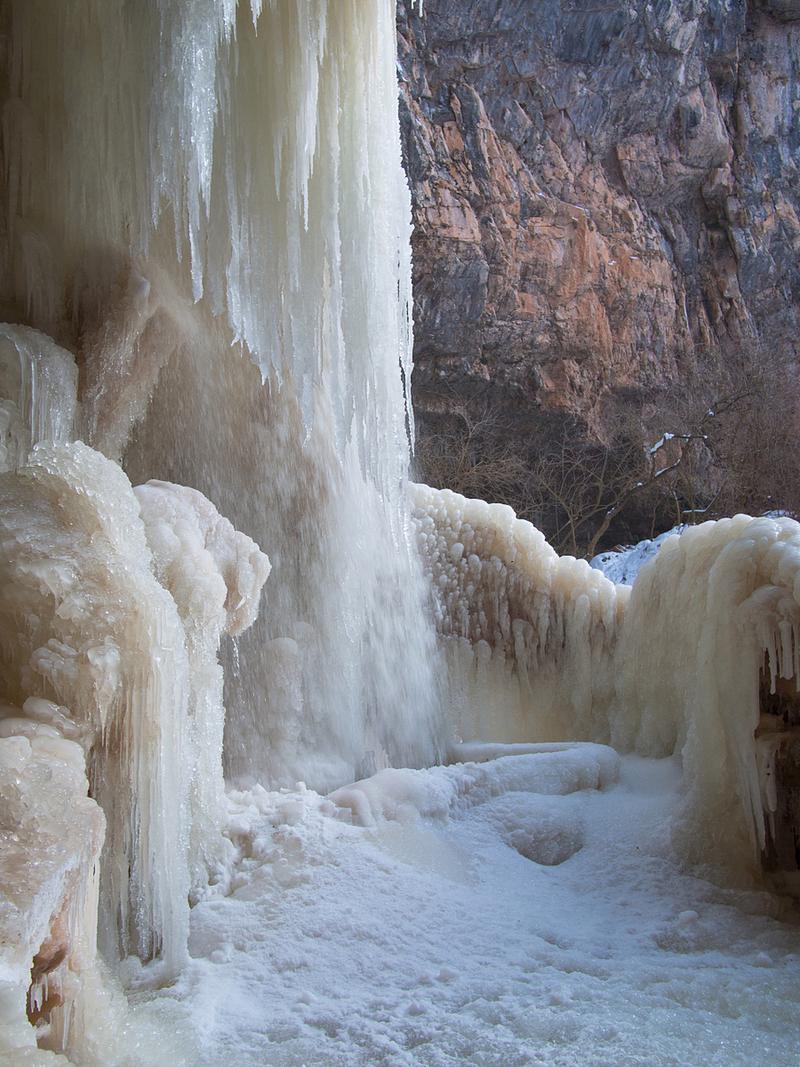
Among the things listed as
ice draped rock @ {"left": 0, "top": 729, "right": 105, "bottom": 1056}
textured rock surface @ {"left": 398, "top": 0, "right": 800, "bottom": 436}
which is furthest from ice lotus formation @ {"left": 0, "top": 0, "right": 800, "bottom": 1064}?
textured rock surface @ {"left": 398, "top": 0, "right": 800, "bottom": 436}

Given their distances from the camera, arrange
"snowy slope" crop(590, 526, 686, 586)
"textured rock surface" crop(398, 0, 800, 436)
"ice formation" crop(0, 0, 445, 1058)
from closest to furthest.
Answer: "ice formation" crop(0, 0, 445, 1058), "snowy slope" crop(590, 526, 686, 586), "textured rock surface" crop(398, 0, 800, 436)

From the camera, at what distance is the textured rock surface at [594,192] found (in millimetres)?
13586

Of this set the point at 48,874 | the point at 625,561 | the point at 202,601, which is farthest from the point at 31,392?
the point at 625,561

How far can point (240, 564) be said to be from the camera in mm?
3205

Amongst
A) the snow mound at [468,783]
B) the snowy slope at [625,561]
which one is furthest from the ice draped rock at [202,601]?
the snowy slope at [625,561]

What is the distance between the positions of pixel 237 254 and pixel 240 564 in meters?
1.27

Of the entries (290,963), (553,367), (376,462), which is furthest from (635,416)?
(290,963)

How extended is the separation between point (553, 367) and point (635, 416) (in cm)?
139

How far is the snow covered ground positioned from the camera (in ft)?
7.19

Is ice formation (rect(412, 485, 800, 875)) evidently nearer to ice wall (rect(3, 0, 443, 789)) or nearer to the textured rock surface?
ice wall (rect(3, 0, 443, 789))

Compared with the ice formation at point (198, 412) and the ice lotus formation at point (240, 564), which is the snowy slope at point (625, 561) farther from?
the ice formation at point (198, 412)

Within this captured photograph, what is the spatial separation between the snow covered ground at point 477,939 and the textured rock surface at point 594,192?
10.6 metres

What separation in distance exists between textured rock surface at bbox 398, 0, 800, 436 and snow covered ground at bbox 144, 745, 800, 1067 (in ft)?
34.7

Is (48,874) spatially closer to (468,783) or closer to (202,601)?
(202,601)
